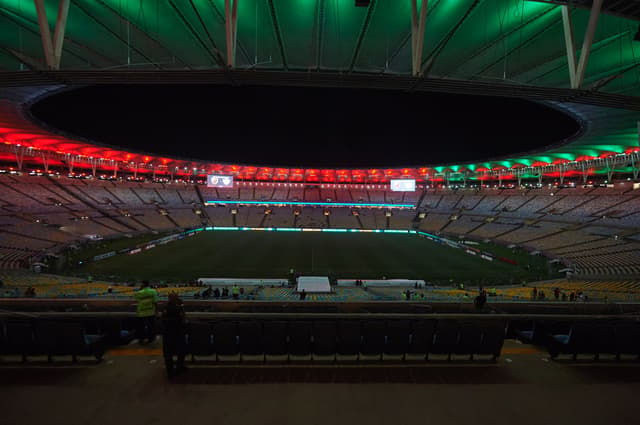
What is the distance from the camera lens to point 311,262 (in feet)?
107

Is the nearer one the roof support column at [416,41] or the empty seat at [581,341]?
the empty seat at [581,341]

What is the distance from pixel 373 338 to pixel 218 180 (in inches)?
1800

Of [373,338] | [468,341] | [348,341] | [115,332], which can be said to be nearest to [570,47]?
[468,341]

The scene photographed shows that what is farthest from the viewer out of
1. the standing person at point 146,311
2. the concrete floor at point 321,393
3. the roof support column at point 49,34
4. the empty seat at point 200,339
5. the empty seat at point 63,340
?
the roof support column at point 49,34

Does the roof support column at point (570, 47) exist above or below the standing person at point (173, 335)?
above

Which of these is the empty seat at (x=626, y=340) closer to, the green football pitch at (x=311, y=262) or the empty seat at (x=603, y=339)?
the empty seat at (x=603, y=339)

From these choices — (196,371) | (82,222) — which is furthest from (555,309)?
(82,222)

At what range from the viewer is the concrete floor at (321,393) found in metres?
3.52

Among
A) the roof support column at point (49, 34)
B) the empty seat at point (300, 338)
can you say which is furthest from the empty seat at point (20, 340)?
the roof support column at point (49, 34)

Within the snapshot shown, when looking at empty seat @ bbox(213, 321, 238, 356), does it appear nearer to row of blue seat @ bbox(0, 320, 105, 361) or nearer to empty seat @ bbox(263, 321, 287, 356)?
empty seat @ bbox(263, 321, 287, 356)

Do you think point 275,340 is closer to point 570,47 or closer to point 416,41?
point 416,41

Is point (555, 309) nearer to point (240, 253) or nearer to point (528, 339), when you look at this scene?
point (528, 339)

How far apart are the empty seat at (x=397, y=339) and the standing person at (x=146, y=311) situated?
410 centimetres

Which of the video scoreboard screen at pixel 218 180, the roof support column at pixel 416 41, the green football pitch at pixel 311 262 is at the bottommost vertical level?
the green football pitch at pixel 311 262
